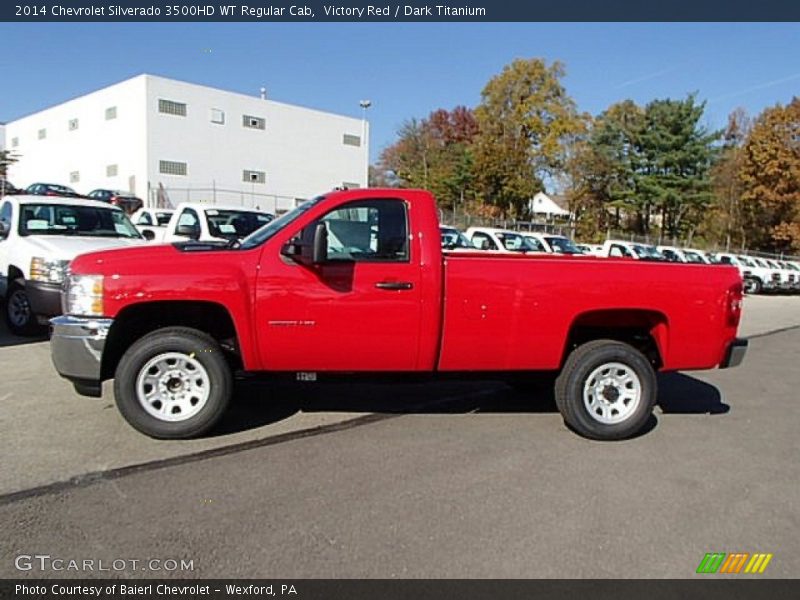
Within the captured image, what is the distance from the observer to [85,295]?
456cm

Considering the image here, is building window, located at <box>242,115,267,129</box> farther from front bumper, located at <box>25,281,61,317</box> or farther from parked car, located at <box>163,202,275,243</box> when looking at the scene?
front bumper, located at <box>25,281,61,317</box>

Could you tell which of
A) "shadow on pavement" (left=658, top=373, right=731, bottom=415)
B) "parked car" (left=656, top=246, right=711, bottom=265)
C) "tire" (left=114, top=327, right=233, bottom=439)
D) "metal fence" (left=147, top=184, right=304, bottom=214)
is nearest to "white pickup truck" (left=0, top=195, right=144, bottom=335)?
"tire" (left=114, top=327, right=233, bottom=439)

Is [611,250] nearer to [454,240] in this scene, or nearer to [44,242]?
[454,240]

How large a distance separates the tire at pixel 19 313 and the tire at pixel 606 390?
23.9 feet

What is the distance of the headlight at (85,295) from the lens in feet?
14.9

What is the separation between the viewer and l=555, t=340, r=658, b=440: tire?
509 centimetres

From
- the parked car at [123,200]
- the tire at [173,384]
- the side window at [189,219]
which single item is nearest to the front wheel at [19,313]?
the side window at [189,219]

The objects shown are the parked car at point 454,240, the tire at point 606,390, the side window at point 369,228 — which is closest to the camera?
the side window at point 369,228

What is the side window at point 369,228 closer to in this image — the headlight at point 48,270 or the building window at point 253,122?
the headlight at point 48,270

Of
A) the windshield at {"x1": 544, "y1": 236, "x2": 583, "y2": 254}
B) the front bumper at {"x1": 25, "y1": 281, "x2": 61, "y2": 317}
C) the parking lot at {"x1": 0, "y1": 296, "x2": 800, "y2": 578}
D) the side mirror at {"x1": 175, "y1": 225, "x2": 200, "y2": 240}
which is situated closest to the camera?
the parking lot at {"x1": 0, "y1": 296, "x2": 800, "y2": 578}

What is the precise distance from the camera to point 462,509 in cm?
375

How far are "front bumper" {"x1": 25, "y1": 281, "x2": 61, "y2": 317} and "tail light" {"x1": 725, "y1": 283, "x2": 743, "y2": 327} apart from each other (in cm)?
749

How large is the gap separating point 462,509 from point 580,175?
161 feet

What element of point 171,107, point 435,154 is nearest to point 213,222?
point 171,107
